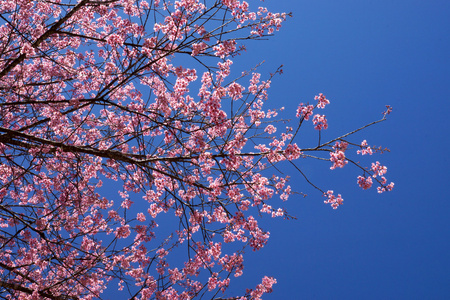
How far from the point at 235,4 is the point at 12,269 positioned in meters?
4.53

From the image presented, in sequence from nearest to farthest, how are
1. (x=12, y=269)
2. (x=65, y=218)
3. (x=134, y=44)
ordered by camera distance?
1. (x=12, y=269)
2. (x=134, y=44)
3. (x=65, y=218)

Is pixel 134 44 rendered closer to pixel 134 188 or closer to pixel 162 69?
pixel 162 69

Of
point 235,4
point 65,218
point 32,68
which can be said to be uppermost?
point 32,68

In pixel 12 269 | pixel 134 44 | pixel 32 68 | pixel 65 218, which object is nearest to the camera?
pixel 12 269

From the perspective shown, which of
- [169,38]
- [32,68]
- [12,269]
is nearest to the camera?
[169,38]

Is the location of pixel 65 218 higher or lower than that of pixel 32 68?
lower

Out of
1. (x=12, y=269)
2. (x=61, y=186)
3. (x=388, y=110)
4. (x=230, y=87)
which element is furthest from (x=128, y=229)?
(x=388, y=110)

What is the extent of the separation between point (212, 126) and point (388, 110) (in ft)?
7.56

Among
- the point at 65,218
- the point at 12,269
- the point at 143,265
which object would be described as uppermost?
the point at 65,218

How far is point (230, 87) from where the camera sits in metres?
4.24

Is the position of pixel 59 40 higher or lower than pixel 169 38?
higher

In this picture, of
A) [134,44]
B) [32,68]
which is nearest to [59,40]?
[32,68]

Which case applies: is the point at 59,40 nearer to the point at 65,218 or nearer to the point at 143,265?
the point at 65,218

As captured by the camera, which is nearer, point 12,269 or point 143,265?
point 12,269
